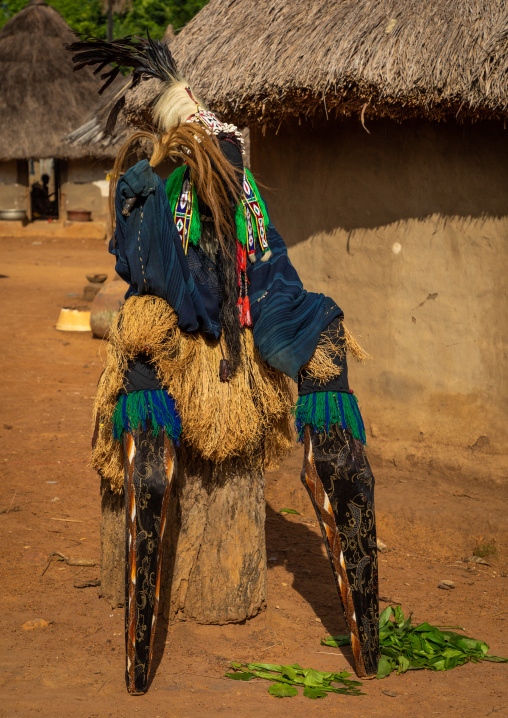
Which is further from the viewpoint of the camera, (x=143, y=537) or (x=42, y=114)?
(x=42, y=114)

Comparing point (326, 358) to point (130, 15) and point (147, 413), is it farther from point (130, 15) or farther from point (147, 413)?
point (130, 15)

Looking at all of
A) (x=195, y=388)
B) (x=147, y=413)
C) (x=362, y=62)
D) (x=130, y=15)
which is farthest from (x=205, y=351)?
(x=130, y=15)

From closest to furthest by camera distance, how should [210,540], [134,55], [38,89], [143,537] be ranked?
[143,537]
[134,55]
[210,540]
[38,89]

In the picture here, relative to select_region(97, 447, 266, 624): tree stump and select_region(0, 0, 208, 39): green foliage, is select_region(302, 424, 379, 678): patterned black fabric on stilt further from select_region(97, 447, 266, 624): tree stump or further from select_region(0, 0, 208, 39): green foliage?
select_region(0, 0, 208, 39): green foliage

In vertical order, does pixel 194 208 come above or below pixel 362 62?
below

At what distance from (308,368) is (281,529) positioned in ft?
5.74

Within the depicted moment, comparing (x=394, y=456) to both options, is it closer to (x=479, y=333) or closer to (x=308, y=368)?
(x=479, y=333)

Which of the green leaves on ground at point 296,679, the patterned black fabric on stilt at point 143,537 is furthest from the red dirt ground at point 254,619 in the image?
the patterned black fabric on stilt at point 143,537

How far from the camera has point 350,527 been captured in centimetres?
248

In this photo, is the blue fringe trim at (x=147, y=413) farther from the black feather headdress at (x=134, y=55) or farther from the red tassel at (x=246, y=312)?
the black feather headdress at (x=134, y=55)

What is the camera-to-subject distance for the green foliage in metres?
22.7

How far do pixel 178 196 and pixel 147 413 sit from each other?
70 centimetres

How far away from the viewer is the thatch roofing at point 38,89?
18531 mm

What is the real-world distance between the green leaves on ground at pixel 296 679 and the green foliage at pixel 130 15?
20371 mm
